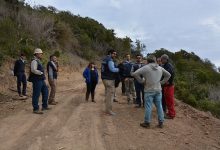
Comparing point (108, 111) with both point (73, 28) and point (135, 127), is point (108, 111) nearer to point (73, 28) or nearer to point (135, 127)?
point (135, 127)

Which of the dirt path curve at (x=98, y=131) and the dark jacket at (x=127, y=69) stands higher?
the dark jacket at (x=127, y=69)

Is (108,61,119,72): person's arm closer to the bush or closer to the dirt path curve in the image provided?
the dirt path curve

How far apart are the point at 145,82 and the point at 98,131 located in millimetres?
1952

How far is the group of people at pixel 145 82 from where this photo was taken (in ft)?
42.1

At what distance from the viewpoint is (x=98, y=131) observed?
1206cm

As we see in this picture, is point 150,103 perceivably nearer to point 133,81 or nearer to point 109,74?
point 109,74

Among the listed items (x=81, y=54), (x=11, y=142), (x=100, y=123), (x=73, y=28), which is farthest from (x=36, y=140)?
(x=73, y=28)

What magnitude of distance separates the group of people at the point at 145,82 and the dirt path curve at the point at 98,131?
41 centimetres

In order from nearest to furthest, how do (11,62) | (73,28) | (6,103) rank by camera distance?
(6,103) < (11,62) < (73,28)

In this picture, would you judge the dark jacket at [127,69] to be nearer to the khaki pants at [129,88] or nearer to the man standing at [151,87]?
the khaki pants at [129,88]

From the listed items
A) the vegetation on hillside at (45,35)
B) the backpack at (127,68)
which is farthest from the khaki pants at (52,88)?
the vegetation on hillside at (45,35)

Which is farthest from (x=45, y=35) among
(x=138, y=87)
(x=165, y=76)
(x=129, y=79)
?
(x=165, y=76)

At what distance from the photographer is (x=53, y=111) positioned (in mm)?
15055

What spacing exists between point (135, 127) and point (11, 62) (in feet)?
44.6
